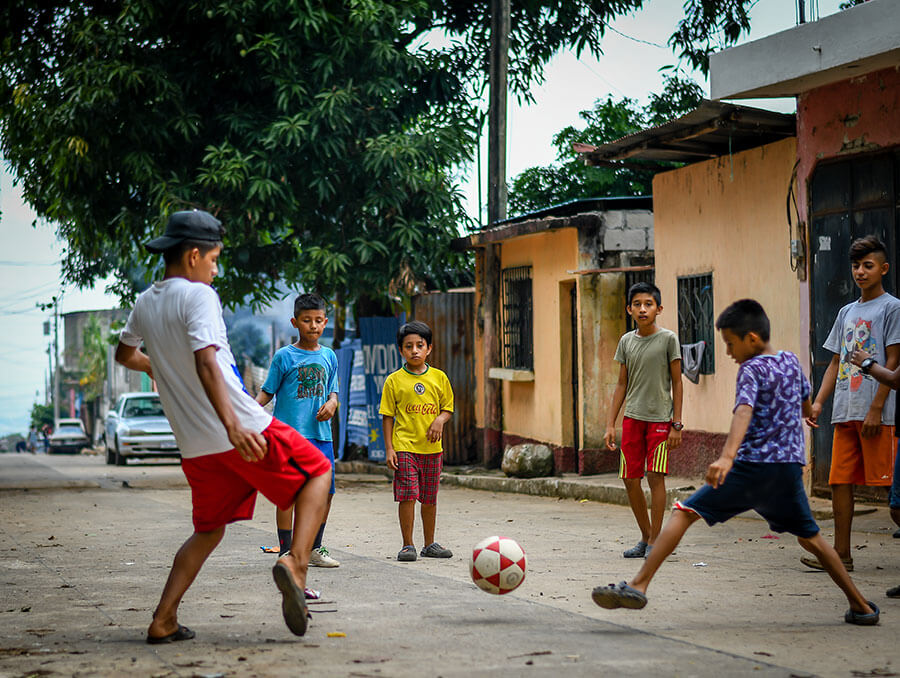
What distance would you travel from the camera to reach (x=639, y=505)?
798cm

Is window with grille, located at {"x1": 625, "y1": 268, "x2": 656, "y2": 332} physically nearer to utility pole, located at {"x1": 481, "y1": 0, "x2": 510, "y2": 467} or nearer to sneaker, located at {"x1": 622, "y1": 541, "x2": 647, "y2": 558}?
utility pole, located at {"x1": 481, "y1": 0, "x2": 510, "y2": 467}

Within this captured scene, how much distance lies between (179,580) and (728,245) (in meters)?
8.56

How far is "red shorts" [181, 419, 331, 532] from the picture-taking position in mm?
4930

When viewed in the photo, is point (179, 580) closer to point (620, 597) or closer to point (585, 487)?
point (620, 597)

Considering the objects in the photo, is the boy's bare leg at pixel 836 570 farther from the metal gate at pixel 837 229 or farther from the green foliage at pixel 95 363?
the green foliage at pixel 95 363

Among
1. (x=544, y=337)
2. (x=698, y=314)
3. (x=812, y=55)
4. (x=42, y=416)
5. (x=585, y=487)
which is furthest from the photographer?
(x=42, y=416)

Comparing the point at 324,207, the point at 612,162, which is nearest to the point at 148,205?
the point at 324,207

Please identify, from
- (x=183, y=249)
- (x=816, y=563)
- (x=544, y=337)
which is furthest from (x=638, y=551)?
(x=544, y=337)

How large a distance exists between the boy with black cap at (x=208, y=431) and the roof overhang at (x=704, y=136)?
679 centimetres

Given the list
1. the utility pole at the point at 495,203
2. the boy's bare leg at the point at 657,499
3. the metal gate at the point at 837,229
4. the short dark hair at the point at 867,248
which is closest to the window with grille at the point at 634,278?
the utility pole at the point at 495,203

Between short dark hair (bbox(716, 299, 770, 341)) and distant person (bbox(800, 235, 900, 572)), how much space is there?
125 centimetres

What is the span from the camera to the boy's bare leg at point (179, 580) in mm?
5031

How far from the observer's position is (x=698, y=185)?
42.5ft

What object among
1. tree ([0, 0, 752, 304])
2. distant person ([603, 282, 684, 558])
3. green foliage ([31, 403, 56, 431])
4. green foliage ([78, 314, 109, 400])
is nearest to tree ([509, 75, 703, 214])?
tree ([0, 0, 752, 304])
